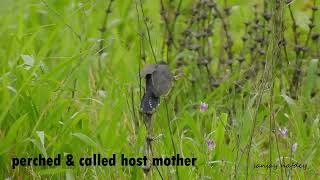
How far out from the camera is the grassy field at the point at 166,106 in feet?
9.52

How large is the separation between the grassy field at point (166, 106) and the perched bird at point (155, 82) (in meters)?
0.09

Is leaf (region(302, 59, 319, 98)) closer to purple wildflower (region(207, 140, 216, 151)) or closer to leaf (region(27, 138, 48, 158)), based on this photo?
purple wildflower (region(207, 140, 216, 151))

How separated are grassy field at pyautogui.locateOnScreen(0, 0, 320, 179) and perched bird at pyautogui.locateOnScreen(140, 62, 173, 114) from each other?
0.30ft

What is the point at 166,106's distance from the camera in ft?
8.74

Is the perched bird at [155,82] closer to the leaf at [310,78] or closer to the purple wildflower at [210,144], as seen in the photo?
the purple wildflower at [210,144]

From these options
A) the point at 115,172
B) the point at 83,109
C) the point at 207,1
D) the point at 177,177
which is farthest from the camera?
the point at 207,1

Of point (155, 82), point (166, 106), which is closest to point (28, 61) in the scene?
point (166, 106)

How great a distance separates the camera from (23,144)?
3.00 metres

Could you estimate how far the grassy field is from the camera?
2.90 meters

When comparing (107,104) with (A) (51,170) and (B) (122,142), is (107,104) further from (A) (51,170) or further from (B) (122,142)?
(A) (51,170)

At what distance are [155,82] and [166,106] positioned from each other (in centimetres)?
24

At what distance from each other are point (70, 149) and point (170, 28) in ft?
5.50

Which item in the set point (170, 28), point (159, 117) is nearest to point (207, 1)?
point (170, 28)

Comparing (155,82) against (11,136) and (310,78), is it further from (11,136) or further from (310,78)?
(310,78)
